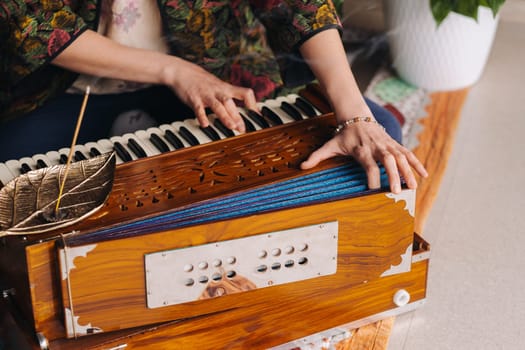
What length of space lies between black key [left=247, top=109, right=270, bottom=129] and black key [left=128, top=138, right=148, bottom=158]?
0.62 feet

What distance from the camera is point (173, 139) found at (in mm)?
1241

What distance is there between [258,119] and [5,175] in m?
0.39

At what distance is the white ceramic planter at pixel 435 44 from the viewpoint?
218cm

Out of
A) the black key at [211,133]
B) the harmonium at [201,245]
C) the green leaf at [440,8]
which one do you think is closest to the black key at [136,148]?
the harmonium at [201,245]

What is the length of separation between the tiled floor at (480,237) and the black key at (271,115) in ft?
1.23

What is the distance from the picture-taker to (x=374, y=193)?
1106mm

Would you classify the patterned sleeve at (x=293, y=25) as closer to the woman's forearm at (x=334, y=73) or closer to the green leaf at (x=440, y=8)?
the woman's forearm at (x=334, y=73)

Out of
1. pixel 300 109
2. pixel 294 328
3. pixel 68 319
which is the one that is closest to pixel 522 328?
pixel 294 328

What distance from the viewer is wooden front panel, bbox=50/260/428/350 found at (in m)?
1.07

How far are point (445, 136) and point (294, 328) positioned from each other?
3.13 ft

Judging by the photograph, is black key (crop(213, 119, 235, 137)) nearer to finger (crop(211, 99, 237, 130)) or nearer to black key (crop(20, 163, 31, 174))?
finger (crop(211, 99, 237, 130))

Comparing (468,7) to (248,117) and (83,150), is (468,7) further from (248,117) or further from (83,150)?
(83,150)

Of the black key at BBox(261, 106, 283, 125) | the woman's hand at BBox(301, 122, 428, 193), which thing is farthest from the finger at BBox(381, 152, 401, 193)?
the black key at BBox(261, 106, 283, 125)

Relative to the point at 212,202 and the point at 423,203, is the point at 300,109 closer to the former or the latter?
the point at 212,202
